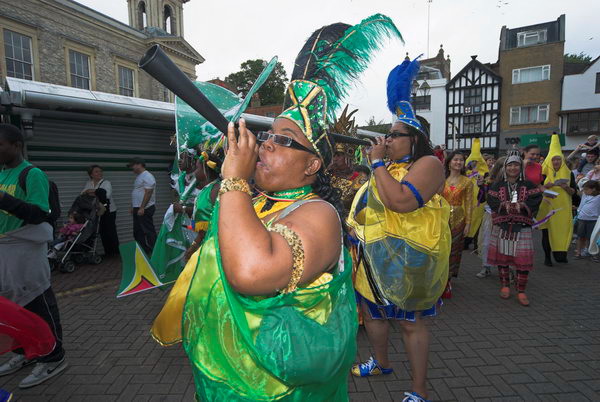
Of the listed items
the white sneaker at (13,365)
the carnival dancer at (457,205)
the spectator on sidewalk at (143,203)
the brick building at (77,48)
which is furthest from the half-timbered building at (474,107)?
the white sneaker at (13,365)

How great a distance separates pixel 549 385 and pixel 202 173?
3522 millimetres

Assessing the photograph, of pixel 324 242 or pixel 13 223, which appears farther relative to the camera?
pixel 13 223

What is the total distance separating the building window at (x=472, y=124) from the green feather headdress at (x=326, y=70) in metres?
31.0

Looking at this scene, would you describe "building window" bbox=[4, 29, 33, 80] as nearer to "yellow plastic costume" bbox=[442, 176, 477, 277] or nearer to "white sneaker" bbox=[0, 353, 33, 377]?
"white sneaker" bbox=[0, 353, 33, 377]

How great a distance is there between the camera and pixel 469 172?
25.7 ft

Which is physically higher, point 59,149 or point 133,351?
point 59,149

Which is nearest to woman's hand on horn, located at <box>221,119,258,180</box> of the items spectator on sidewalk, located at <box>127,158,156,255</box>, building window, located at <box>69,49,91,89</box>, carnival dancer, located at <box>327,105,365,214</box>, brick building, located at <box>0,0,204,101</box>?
carnival dancer, located at <box>327,105,365,214</box>

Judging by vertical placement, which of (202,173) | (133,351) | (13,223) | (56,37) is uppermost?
(56,37)

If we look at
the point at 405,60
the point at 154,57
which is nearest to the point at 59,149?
the point at 405,60

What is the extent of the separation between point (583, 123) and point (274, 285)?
32.1 metres

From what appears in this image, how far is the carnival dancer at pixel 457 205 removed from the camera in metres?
5.38

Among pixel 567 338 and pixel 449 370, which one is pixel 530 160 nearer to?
pixel 567 338

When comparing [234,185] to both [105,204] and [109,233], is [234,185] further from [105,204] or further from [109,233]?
[109,233]

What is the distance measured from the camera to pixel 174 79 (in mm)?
1173
